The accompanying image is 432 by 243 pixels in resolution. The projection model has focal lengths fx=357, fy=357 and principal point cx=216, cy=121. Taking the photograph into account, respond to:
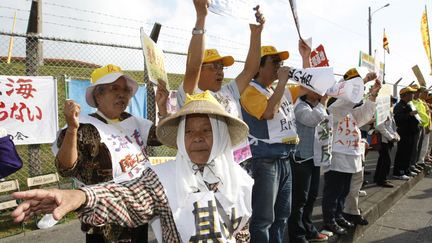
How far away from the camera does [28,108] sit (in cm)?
372

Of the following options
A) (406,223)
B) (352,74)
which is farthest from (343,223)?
(352,74)

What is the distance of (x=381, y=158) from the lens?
21.3ft

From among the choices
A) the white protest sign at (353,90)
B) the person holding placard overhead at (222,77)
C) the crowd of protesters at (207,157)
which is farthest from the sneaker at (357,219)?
the person holding placard overhead at (222,77)

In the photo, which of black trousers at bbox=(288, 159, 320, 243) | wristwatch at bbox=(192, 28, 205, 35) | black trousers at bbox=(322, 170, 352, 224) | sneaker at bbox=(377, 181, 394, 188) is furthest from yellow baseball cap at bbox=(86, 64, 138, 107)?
sneaker at bbox=(377, 181, 394, 188)

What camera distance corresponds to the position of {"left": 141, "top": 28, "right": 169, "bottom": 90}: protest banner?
2.03 meters

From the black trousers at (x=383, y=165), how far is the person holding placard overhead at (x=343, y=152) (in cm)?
266

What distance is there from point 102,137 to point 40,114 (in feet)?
7.18

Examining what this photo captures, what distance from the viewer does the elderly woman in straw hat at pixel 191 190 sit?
1365 mm

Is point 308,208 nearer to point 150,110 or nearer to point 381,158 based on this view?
point 150,110

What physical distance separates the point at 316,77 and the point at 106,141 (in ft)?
5.66

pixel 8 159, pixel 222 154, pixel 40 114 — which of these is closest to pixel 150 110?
pixel 40 114

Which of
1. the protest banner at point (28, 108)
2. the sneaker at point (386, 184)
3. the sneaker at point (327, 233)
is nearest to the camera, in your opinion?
the protest banner at point (28, 108)

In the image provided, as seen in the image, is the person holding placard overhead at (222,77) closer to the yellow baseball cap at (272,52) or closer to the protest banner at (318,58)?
the yellow baseball cap at (272,52)

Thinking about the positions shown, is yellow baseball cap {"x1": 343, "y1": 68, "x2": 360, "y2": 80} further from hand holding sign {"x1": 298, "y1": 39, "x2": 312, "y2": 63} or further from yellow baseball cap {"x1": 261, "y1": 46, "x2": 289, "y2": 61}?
yellow baseball cap {"x1": 261, "y1": 46, "x2": 289, "y2": 61}
